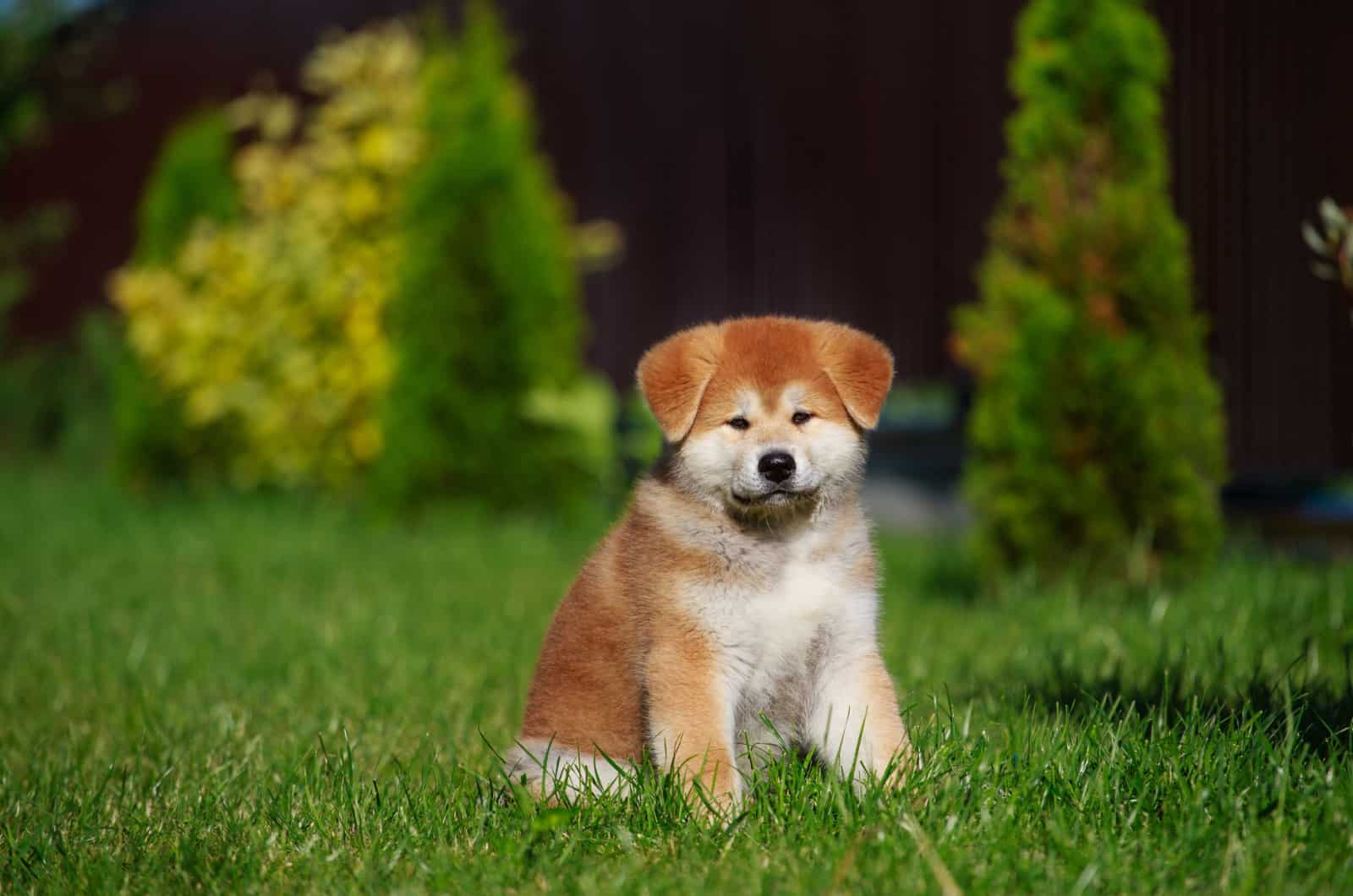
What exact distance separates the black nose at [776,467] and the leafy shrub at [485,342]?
6.15 m

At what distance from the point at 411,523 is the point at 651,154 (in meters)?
3.80

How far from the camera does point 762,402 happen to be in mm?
2920

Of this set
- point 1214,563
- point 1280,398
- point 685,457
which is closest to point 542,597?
point 1214,563

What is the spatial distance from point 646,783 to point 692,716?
0.20m

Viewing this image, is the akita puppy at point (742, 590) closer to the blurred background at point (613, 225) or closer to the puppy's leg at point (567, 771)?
the puppy's leg at point (567, 771)

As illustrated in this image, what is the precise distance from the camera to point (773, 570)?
2.91m

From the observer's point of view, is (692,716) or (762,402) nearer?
(692,716)

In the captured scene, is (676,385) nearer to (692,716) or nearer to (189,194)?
(692,716)

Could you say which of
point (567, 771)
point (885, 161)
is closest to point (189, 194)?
point (885, 161)

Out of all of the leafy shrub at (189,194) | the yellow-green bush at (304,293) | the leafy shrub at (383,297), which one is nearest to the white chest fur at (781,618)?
the leafy shrub at (383,297)

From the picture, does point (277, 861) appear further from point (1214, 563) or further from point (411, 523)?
point (411, 523)

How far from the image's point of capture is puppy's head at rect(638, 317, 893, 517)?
2.91 m

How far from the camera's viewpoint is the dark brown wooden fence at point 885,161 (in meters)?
7.97

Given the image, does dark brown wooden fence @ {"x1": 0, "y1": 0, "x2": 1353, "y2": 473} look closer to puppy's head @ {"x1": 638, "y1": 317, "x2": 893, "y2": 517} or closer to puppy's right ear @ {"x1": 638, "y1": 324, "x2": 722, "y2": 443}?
puppy's head @ {"x1": 638, "y1": 317, "x2": 893, "y2": 517}
